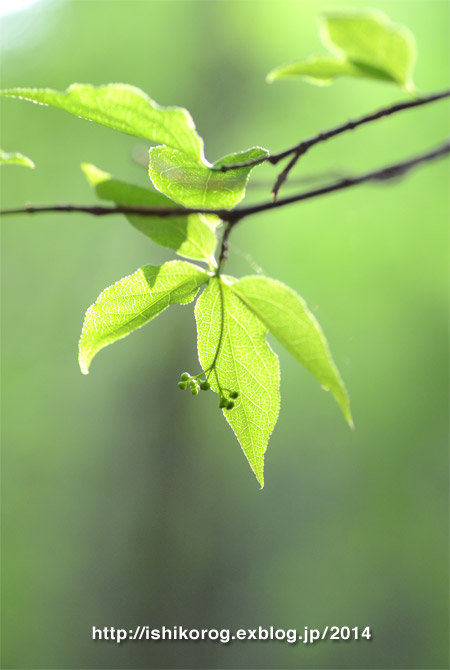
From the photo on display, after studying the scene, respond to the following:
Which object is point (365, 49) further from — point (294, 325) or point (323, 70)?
point (294, 325)

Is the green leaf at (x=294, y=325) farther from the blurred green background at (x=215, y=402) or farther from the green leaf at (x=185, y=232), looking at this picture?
the blurred green background at (x=215, y=402)

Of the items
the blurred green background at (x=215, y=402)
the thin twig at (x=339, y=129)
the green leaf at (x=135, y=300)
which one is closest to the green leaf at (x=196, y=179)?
the thin twig at (x=339, y=129)

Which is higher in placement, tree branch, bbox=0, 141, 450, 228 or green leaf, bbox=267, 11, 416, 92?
green leaf, bbox=267, 11, 416, 92

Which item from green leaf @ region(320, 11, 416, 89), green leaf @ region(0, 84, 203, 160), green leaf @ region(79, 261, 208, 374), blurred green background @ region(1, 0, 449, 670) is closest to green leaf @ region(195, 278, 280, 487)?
green leaf @ region(79, 261, 208, 374)

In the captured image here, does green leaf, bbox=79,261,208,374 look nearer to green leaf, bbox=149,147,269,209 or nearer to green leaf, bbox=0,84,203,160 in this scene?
green leaf, bbox=149,147,269,209

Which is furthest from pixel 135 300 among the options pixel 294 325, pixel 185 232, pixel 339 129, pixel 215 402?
pixel 215 402

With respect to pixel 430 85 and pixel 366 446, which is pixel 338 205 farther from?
pixel 366 446

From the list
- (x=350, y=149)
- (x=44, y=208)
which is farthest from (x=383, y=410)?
(x=44, y=208)
